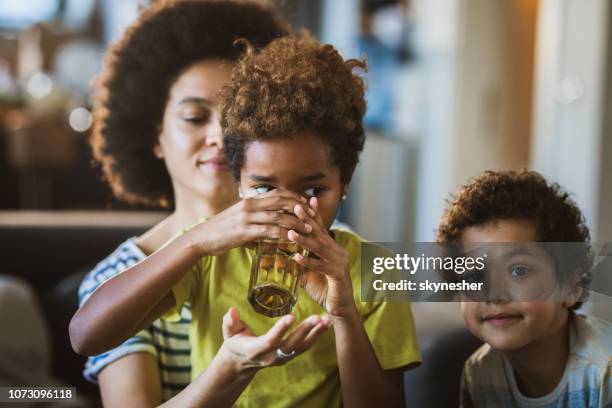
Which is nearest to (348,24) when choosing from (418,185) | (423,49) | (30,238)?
(423,49)

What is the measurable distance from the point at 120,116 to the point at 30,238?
0.88m

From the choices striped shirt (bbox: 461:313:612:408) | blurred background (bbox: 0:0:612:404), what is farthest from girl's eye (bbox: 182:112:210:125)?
blurred background (bbox: 0:0:612:404)

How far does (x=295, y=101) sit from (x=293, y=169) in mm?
55

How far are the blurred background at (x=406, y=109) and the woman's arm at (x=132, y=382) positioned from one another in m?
1.04

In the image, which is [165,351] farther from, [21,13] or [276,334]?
[21,13]

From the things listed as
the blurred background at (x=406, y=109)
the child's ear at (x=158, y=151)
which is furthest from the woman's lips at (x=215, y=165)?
the blurred background at (x=406, y=109)

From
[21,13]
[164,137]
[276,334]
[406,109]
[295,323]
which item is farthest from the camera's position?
[21,13]

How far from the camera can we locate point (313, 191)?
0.61m

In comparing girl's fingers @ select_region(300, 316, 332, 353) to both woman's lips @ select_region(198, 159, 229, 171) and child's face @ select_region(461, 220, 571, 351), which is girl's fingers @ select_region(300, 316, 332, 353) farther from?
woman's lips @ select_region(198, 159, 229, 171)

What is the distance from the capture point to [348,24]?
388cm

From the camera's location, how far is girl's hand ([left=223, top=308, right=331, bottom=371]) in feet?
1.80

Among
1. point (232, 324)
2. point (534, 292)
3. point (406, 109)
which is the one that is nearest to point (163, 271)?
point (232, 324)

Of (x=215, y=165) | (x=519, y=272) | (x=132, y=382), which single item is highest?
(x=215, y=165)

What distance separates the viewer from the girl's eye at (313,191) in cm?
60
